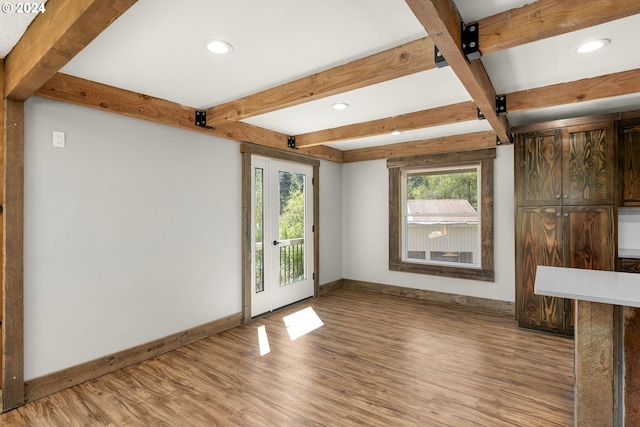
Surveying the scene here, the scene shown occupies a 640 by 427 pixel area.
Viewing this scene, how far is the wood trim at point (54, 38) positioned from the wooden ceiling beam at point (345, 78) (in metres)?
1.40

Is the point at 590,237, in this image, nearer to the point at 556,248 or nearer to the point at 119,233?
the point at 556,248

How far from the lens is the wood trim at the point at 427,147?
4395 mm

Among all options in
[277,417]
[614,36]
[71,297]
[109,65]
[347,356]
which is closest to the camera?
[614,36]

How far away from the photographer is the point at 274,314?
4.41 metres

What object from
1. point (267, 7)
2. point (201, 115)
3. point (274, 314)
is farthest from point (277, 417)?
point (201, 115)

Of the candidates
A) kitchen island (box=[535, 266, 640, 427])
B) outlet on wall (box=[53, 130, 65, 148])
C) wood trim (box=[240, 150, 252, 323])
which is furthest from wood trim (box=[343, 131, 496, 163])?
outlet on wall (box=[53, 130, 65, 148])

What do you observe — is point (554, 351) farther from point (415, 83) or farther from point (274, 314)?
point (274, 314)

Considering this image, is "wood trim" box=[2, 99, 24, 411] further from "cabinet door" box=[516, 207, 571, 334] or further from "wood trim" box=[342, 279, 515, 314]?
"cabinet door" box=[516, 207, 571, 334]

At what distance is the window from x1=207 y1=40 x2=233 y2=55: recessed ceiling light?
3666mm

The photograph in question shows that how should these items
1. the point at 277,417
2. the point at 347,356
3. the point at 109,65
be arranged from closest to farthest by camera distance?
the point at 277,417 → the point at 109,65 → the point at 347,356

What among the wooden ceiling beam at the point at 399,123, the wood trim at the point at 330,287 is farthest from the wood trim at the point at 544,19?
the wood trim at the point at 330,287

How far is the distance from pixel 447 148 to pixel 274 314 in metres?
3.50

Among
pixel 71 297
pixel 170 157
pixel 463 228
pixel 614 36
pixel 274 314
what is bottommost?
pixel 274 314

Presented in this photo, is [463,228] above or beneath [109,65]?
beneath
